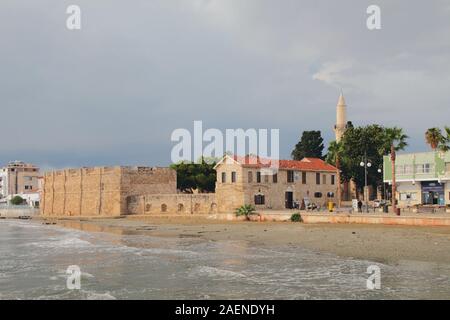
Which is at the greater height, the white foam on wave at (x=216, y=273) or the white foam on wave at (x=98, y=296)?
the white foam on wave at (x=216, y=273)

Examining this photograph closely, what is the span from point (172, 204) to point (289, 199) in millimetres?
15941

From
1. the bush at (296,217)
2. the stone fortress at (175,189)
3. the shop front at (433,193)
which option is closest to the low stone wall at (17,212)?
the stone fortress at (175,189)

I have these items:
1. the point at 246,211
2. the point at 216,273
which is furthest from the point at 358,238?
the point at 246,211

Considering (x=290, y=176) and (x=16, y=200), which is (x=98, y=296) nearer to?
(x=290, y=176)

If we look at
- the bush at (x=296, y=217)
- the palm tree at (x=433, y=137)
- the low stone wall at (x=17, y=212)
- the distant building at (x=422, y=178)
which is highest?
the palm tree at (x=433, y=137)

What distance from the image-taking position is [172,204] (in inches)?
2288

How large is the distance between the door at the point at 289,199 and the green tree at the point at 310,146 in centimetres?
3400

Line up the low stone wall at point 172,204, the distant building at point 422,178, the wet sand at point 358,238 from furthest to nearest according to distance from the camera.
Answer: the low stone wall at point 172,204, the distant building at point 422,178, the wet sand at point 358,238

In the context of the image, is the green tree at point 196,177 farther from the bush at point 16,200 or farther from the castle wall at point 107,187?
the bush at point 16,200

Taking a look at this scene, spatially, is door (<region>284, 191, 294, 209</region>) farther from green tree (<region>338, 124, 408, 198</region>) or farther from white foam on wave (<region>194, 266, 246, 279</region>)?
white foam on wave (<region>194, 266, 246, 279</region>)

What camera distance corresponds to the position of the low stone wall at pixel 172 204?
54.3 metres
